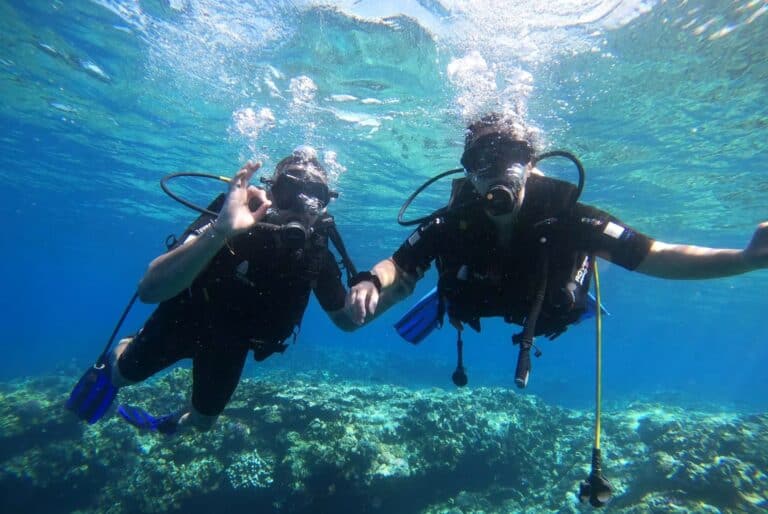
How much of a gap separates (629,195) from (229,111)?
1873 cm

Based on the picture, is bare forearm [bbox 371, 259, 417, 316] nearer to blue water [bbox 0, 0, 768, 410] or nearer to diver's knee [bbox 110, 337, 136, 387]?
diver's knee [bbox 110, 337, 136, 387]

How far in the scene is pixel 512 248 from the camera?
11.3ft

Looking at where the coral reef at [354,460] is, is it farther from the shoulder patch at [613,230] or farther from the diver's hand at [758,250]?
the diver's hand at [758,250]

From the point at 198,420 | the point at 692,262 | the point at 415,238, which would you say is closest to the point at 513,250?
the point at 415,238

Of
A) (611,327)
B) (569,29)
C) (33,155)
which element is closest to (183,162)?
(33,155)

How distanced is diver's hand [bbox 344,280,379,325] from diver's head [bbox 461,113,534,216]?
1142mm

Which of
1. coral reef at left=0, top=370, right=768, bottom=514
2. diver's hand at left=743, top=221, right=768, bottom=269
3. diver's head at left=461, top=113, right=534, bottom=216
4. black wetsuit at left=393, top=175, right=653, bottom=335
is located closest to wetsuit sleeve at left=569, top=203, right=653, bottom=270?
black wetsuit at left=393, top=175, right=653, bottom=335

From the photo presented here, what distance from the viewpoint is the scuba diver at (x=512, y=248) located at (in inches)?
123

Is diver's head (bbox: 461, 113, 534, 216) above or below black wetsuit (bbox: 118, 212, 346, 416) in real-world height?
above

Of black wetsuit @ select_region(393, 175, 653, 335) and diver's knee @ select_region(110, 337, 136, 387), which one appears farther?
diver's knee @ select_region(110, 337, 136, 387)

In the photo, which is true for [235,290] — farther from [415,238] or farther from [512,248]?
[512,248]

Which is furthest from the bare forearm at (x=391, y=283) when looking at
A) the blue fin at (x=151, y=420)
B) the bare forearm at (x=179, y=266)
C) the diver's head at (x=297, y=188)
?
the blue fin at (x=151, y=420)

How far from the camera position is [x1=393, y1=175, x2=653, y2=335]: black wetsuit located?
10.8ft

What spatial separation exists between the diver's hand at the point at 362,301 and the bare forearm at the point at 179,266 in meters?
1.10
